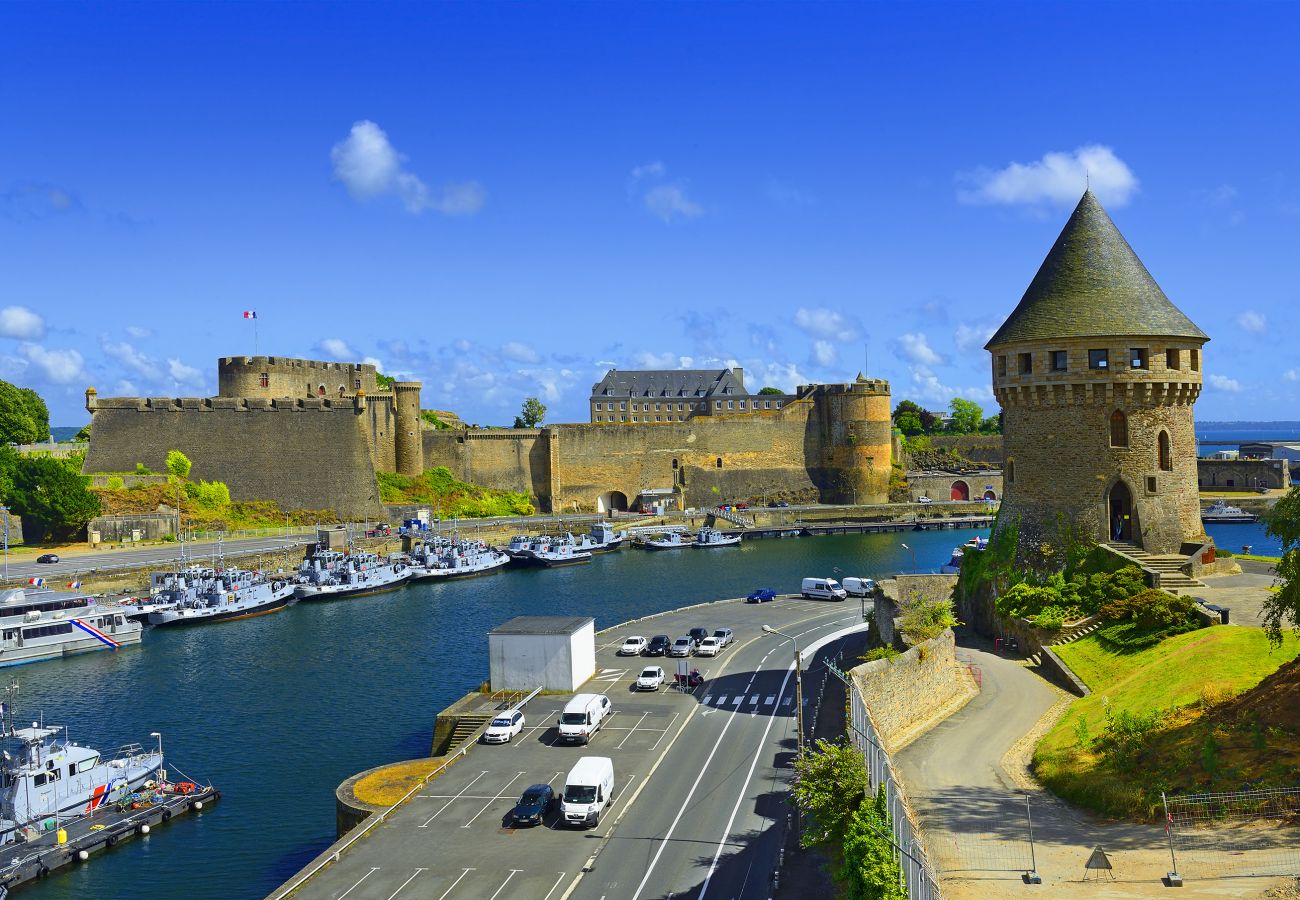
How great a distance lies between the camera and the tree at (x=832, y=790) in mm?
16562

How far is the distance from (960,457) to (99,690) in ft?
309

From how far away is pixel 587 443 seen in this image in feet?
322

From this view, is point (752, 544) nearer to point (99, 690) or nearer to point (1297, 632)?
point (99, 690)

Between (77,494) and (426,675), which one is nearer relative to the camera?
(426,675)

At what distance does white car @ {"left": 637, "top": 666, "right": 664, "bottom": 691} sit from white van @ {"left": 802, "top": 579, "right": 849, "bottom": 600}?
2093 centimetres

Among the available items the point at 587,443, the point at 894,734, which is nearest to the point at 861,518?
the point at 587,443

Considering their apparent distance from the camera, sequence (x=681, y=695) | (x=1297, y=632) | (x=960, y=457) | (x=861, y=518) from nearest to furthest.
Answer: (x=1297, y=632) → (x=681, y=695) → (x=861, y=518) → (x=960, y=457)

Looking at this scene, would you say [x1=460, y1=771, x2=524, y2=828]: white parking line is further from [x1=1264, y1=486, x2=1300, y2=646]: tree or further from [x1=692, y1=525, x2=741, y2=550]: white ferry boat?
[x1=692, y1=525, x2=741, y2=550]: white ferry boat

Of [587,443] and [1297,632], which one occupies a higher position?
[587,443]

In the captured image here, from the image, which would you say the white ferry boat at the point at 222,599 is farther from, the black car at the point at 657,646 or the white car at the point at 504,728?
the white car at the point at 504,728

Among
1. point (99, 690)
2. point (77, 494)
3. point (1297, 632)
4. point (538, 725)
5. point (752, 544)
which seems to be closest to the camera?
point (1297, 632)

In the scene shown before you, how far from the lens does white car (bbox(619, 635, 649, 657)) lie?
125 ft

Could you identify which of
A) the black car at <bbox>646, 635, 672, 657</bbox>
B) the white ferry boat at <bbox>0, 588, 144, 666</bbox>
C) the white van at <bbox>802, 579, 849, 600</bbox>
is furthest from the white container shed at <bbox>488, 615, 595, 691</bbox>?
the white ferry boat at <bbox>0, 588, 144, 666</bbox>

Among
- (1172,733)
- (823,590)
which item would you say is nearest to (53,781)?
(1172,733)
